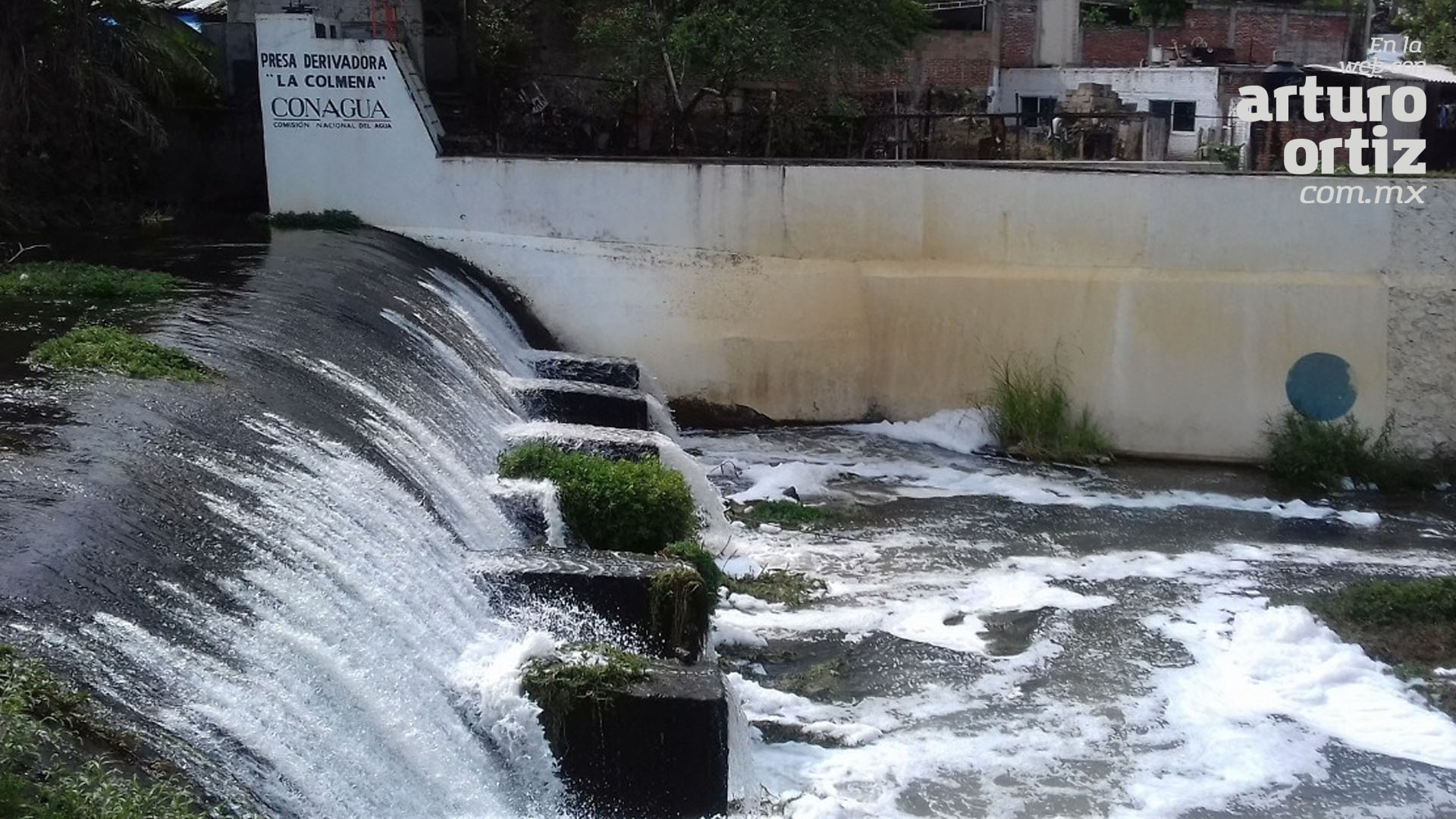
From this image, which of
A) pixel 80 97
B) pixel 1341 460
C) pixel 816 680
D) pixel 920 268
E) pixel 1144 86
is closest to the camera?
pixel 816 680

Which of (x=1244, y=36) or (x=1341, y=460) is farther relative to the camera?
(x=1244, y=36)

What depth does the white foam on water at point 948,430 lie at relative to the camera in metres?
13.9

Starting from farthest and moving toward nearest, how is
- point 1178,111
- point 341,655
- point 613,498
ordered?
point 1178,111 → point 613,498 → point 341,655

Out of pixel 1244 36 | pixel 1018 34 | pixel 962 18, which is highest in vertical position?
pixel 962 18

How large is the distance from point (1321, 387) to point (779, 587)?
21.7 feet

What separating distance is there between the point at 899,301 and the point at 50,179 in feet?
31.4

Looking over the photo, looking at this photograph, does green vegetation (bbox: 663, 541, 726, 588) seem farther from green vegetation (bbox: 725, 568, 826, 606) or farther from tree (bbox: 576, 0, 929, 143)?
tree (bbox: 576, 0, 929, 143)

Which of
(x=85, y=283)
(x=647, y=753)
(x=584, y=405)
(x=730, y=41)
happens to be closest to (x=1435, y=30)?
(x=730, y=41)

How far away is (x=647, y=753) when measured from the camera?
6.46m

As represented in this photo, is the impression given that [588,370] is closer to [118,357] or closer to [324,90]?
[324,90]

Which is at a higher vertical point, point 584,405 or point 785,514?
point 584,405

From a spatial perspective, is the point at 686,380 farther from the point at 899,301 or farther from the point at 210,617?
the point at 210,617

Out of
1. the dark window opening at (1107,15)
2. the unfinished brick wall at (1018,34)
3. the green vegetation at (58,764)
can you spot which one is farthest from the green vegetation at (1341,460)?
the dark window opening at (1107,15)

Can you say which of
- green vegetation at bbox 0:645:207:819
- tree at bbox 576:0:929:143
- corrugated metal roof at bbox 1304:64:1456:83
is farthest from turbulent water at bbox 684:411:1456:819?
corrugated metal roof at bbox 1304:64:1456:83
